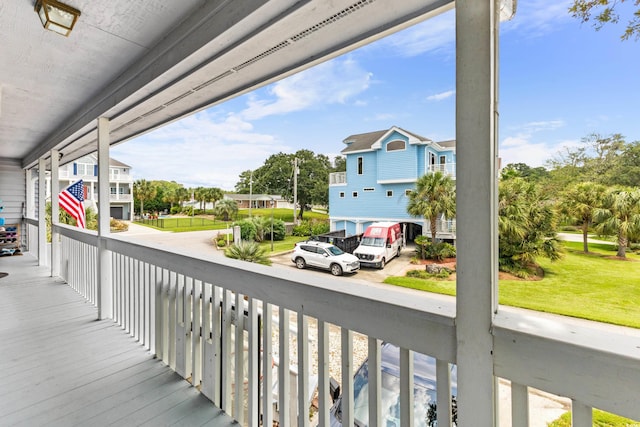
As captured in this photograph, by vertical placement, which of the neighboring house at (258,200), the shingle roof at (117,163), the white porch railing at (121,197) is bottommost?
the neighboring house at (258,200)

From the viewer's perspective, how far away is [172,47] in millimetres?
1836

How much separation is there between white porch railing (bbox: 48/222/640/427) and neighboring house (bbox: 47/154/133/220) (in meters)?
1.40

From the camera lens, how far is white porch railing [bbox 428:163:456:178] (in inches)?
38.8

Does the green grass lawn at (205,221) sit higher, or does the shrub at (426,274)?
the green grass lawn at (205,221)

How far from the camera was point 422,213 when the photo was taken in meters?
1.18

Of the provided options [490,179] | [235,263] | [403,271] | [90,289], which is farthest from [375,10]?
[90,289]

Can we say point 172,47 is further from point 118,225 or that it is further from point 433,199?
point 118,225

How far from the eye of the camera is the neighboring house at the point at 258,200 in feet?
6.05

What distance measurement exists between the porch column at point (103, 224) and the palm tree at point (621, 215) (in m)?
3.54

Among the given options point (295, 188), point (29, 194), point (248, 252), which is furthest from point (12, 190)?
point (295, 188)

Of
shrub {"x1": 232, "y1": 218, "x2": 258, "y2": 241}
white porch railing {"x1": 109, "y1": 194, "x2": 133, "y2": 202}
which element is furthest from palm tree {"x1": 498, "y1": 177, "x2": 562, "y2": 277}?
white porch railing {"x1": 109, "y1": 194, "x2": 133, "y2": 202}

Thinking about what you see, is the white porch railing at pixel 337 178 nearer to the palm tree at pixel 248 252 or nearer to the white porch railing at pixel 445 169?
the white porch railing at pixel 445 169

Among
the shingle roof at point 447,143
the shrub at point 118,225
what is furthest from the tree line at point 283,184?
the shrub at point 118,225

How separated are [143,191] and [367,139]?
3423 millimetres
